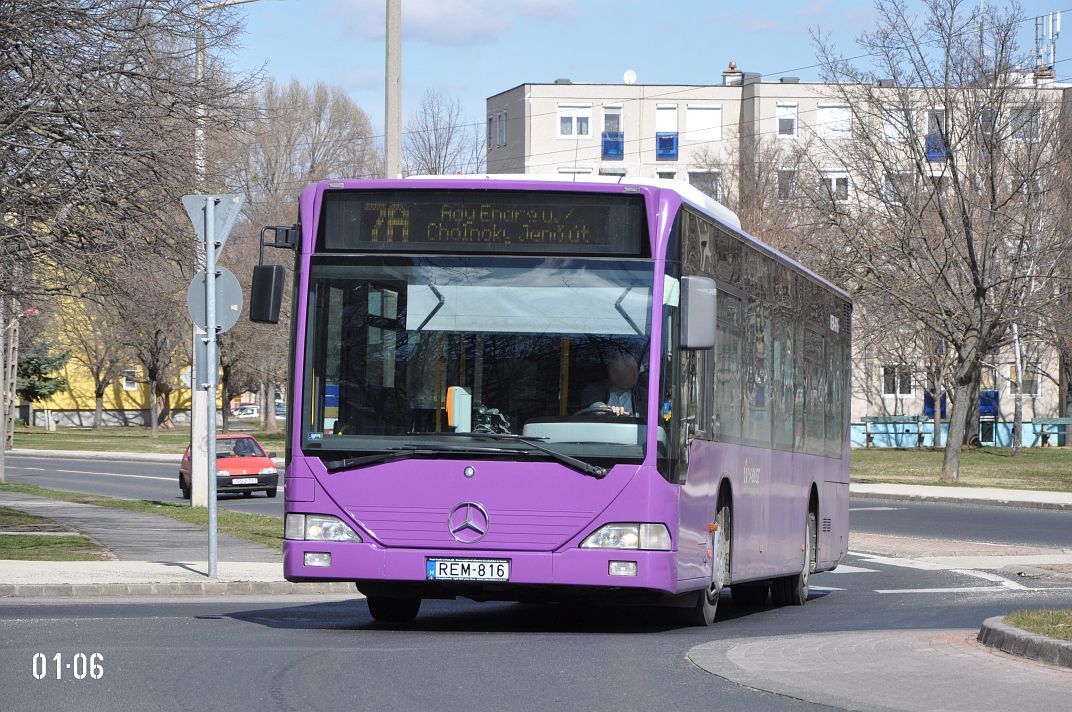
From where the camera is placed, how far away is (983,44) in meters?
42.6

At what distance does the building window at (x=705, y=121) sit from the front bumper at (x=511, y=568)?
7939 cm

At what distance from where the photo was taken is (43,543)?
2172cm

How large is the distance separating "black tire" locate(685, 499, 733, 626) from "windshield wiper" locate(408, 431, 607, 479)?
5.69 feet

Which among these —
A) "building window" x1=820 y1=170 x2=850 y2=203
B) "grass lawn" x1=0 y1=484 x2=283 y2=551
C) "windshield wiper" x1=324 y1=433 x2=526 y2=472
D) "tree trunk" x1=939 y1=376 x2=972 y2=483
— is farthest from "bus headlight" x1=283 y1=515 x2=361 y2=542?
"building window" x1=820 y1=170 x2=850 y2=203

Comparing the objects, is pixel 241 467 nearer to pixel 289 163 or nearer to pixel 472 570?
pixel 472 570

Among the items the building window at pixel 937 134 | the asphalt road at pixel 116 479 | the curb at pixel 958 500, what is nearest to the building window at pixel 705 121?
the asphalt road at pixel 116 479

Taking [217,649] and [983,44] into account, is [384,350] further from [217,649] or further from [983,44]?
[983,44]

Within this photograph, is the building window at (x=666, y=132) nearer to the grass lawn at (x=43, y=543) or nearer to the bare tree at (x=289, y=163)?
the bare tree at (x=289, y=163)

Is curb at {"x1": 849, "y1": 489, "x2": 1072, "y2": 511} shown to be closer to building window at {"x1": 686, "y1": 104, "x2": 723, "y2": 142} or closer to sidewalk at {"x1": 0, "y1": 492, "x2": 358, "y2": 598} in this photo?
sidewalk at {"x1": 0, "y1": 492, "x2": 358, "y2": 598}

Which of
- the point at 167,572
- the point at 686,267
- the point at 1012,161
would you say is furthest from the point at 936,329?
the point at 686,267

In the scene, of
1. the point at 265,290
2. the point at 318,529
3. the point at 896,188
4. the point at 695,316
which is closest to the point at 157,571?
the point at 318,529

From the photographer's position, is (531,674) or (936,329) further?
(936,329)

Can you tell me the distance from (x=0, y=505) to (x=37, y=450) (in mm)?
37540

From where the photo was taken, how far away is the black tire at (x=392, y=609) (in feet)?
42.9
